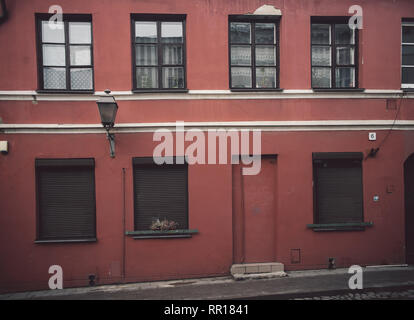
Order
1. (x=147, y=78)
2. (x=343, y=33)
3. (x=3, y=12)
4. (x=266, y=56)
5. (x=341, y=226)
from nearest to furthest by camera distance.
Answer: (x=3, y=12)
(x=147, y=78)
(x=341, y=226)
(x=266, y=56)
(x=343, y=33)

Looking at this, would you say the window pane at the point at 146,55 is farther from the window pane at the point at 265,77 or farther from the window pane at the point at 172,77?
the window pane at the point at 265,77

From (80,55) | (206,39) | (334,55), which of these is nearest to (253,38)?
(206,39)

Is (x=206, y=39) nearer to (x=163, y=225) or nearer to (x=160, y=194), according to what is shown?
(x=160, y=194)

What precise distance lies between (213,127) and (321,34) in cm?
372

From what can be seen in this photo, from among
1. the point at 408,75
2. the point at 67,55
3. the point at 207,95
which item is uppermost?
the point at 67,55

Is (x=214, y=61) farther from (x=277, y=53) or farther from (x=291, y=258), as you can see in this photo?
(x=291, y=258)

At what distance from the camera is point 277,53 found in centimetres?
820

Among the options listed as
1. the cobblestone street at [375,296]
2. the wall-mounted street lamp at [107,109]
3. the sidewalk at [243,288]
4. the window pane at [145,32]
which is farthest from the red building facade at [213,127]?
the cobblestone street at [375,296]

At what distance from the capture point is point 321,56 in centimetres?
830

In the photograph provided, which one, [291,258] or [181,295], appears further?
[291,258]

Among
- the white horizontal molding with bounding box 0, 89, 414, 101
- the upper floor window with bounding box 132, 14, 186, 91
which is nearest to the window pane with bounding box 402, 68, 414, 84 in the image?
the white horizontal molding with bounding box 0, 89, 414, 101

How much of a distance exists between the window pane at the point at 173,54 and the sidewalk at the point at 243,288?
5.35 metres

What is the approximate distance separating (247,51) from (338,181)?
159 inches

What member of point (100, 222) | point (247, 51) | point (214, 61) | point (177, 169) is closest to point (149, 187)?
point (177, 169)
